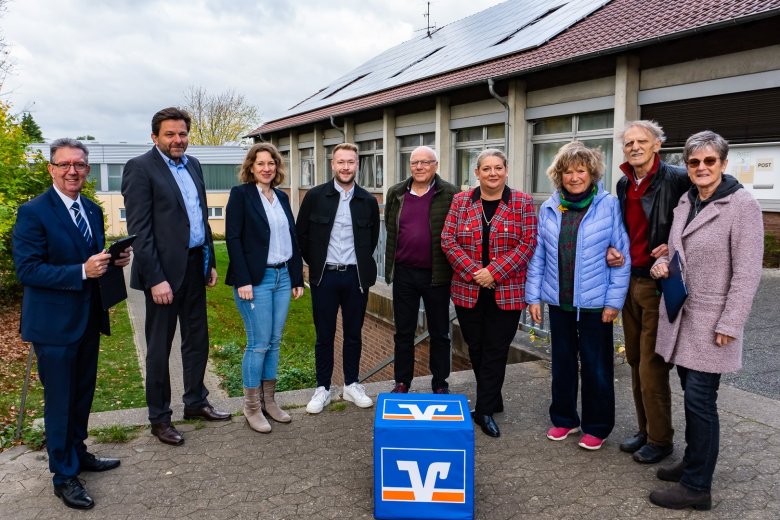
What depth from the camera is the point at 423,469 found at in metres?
3.36

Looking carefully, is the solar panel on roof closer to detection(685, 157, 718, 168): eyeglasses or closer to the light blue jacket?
the light blue jacket

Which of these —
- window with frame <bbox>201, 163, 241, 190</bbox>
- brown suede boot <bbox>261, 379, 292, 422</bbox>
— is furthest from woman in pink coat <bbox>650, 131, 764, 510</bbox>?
window with frame <bbox>201, 163, 241, 190</bbox>

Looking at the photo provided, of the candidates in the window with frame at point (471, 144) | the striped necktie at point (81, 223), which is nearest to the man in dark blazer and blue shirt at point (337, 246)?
the striped necktie at point (81, 223)

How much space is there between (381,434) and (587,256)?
5.80 ft

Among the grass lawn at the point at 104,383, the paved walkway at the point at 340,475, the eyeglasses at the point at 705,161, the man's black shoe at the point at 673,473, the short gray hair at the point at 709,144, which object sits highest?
the short gray hair at the point at 709,144

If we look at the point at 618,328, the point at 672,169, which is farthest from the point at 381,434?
the point at 618,328

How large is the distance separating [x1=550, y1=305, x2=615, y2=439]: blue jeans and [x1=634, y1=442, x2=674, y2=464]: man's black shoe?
10.1 inches

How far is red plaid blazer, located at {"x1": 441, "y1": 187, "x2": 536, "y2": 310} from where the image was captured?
172 inches

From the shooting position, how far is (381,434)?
132 inches

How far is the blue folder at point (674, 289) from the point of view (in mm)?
3467

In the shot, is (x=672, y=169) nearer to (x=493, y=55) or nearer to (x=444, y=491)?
(x=444, y=491)

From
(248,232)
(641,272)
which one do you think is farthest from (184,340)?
(641,272)

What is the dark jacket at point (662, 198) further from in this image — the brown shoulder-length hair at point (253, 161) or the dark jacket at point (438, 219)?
the brown shoulder-length hair at point (253, 161)

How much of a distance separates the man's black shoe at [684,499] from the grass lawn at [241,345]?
6146 millimetres
